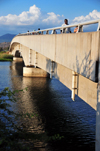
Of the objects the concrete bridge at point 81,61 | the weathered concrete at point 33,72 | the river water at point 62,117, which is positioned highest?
the concrete bridge at point 81,61

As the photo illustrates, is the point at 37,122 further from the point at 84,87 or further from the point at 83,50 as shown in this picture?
the point at 83,50

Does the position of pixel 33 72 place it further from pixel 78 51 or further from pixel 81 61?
pixel 81 61

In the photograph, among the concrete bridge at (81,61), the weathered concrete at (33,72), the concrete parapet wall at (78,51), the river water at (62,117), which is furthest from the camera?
the weathered concrete at (33,72)

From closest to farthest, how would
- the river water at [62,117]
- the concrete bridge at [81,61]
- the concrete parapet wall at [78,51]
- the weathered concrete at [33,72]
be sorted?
the concrete bridge at [81,61] < the concrete parapet wall at [78,51] < the river water at [62,117] < the weathered concrete at [33,72]

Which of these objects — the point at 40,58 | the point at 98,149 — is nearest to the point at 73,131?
the point at 98,149

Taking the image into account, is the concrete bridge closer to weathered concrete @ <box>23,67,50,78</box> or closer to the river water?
the river water

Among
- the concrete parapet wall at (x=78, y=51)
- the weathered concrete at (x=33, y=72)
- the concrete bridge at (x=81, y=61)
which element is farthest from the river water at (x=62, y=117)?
the weathered concrete at (x=33, y=72)

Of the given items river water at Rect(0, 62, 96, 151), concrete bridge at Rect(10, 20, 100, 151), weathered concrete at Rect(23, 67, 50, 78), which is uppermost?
concrete bridge at Rect(10, 20, 100, 151)

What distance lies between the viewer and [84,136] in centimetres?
1238

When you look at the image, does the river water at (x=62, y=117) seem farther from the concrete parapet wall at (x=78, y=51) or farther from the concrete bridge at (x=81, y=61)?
the concrete parapet wall at (x=78, y=51)

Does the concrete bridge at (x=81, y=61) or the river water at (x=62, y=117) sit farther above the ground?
the concrete bridge at (x=81, y=61)

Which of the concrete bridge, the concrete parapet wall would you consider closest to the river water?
the concrete bridge

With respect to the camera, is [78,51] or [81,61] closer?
[81,61]

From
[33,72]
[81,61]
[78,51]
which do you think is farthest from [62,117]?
[33,72]
